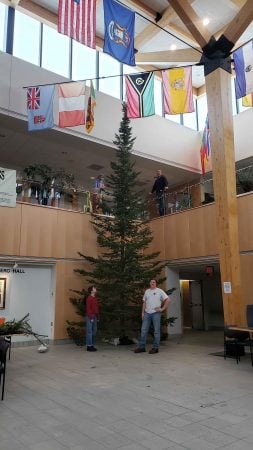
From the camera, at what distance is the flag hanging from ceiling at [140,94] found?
12258 millimetres

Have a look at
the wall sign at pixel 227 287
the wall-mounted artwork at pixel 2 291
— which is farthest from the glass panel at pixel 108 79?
the wall sign at pixel 227 287

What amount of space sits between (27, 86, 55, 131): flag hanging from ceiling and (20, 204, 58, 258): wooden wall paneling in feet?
8.91

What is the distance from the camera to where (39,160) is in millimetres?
16969

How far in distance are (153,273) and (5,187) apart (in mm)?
5373

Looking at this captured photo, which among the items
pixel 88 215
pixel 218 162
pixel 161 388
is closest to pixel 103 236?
pixel 88 215

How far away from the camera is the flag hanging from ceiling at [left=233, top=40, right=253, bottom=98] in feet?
35.2

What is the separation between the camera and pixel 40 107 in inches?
480

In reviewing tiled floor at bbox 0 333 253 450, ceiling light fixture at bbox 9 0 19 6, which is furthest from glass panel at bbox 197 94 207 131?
tiled floor at bbox 0 333 253 450

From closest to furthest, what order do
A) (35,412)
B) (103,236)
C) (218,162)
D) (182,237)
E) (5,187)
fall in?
(35,412) < (218,162) < (5,187) < (103,236) < (182,237)

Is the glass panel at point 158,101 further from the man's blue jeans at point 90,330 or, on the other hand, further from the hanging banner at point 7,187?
the man's blue jeans at point 90,330

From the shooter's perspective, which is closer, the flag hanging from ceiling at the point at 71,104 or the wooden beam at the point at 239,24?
the wooden beam at the point at 239,24

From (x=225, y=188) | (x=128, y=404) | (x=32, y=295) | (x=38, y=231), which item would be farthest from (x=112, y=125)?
(x=128, y=404)

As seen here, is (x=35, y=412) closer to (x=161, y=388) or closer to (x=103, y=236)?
(x=161, y=388)

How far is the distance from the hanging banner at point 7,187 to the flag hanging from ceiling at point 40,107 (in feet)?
5.89
